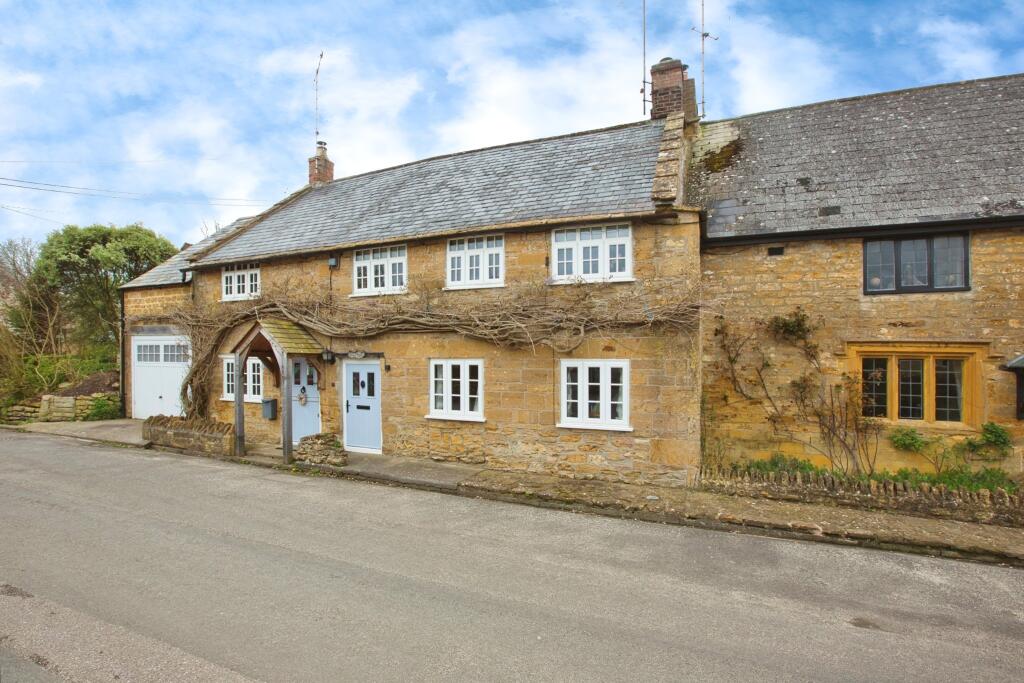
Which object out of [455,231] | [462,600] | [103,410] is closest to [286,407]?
[455,231]

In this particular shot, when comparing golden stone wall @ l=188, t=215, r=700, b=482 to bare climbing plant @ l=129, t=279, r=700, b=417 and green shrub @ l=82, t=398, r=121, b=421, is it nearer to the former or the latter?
bare climbing plant @ l=129, t=279, r=700, b=417

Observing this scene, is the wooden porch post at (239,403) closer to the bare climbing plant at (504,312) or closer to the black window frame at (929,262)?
the bare climbing plant at (504,312)

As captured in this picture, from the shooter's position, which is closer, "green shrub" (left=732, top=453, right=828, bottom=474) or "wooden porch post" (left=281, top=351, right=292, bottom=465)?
"green shrub" (left=732, top=453, right=828, bottom=474)

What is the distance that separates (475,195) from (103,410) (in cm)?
1573

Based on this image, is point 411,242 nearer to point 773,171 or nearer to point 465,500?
point 465,500

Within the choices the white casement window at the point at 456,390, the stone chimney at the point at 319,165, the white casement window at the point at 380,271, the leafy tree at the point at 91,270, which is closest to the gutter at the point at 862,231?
the white casement window at the point at 456,390

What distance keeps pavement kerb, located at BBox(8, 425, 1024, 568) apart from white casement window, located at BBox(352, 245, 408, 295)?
14.2 feet

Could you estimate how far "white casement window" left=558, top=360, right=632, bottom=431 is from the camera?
33.9ft

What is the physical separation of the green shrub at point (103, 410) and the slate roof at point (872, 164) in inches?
800

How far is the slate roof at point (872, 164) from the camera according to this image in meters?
10.8

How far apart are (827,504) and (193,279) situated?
1758 cm

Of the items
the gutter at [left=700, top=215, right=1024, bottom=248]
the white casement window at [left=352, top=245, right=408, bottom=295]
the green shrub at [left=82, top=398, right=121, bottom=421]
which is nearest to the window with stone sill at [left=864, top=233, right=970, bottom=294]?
the gutter at [left=700, top=215, right=1024, bottom=248]

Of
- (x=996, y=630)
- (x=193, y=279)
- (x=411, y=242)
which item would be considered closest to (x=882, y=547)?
(x=996, y=630)

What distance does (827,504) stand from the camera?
8.56 m
